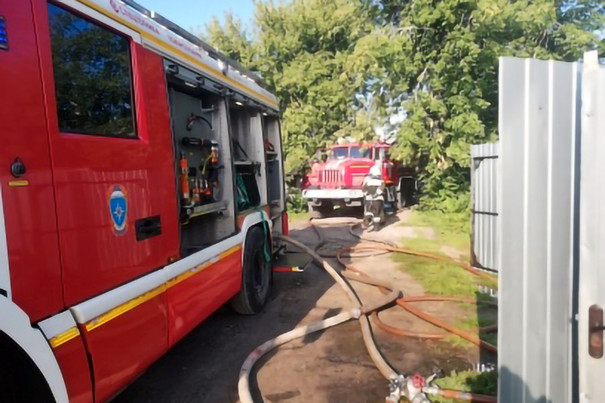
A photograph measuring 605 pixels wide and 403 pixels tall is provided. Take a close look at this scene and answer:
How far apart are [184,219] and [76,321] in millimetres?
1317

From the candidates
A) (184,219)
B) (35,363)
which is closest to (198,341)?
(184,219)

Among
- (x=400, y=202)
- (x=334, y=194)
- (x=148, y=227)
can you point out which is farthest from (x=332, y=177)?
(x=148, y=227)

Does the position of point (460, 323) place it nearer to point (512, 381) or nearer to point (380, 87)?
point (512, 381)

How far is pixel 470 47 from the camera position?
37.6 ft

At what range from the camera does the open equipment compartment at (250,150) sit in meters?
5.41

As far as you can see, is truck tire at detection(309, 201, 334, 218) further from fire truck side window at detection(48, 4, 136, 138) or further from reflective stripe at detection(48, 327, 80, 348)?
reflective stripe at detection(48, 327, 80, 348)

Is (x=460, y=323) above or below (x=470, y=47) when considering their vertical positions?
below

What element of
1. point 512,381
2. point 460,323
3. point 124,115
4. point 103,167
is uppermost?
point 124,115

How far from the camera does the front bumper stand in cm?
1346

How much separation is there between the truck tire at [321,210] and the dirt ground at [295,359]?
29.0ft

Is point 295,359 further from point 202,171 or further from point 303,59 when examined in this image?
point 303,59

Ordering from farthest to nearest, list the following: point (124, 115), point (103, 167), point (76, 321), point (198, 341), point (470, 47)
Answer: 1. point (470, 47)
2. point (198, 341)
3. point (124, 115)
4. point (103, 167)
5. point (76, 321)

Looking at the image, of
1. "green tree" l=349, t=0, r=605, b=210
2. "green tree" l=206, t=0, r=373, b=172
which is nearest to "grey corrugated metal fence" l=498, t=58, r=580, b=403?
"green tree" l=349, t=0, r=605, b=210

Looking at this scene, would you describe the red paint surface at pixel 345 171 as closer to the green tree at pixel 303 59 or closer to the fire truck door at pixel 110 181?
the green tree at pixel 303 59
